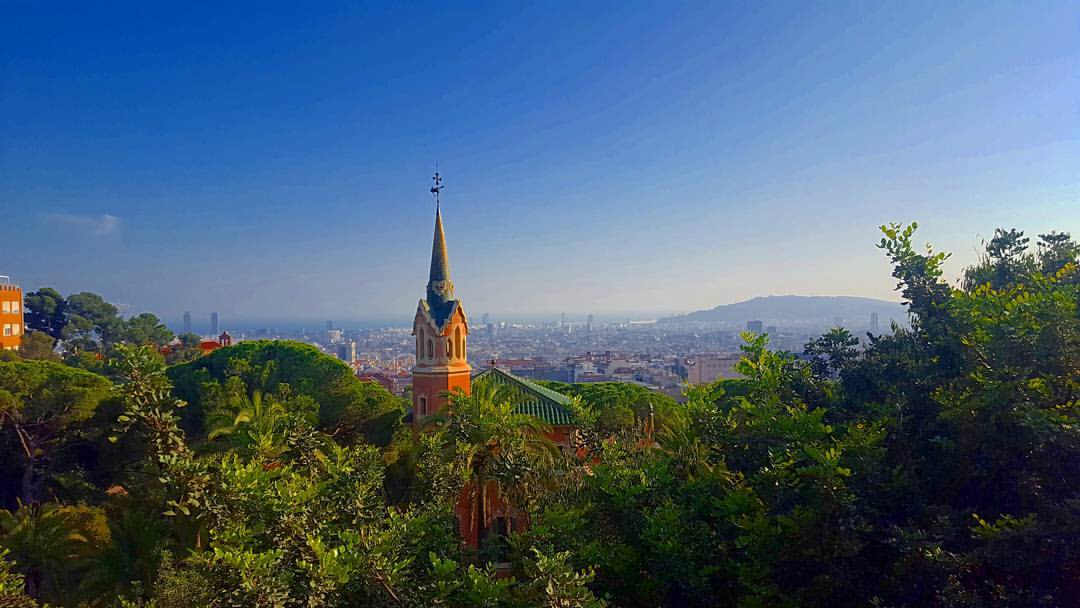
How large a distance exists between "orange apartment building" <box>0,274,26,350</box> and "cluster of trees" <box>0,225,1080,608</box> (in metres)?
45.4

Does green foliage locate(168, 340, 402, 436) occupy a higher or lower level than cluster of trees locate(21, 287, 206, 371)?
lower

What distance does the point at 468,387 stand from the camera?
Result: 2211 centimetres

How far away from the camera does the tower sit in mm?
21172

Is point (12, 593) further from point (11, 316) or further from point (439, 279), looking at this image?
point (11, 316)

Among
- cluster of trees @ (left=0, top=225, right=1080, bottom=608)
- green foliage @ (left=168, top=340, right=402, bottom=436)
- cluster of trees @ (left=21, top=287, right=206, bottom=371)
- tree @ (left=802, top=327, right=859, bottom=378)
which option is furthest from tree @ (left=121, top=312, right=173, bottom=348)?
tree @ (left=802, top=327, right=859, bottom=378)

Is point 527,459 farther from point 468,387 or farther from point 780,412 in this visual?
point 468,387

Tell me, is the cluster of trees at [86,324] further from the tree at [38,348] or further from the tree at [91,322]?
the tree at [38,348]

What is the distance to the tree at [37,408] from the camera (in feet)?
68.0

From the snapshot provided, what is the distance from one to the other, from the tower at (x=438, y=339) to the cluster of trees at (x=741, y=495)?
7873mm

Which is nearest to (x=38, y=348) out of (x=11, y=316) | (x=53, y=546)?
(x=11, y=316)

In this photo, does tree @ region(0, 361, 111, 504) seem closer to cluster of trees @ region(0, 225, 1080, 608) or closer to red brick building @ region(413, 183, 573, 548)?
cluster of trees @ region(0, 225, 1080, 608)

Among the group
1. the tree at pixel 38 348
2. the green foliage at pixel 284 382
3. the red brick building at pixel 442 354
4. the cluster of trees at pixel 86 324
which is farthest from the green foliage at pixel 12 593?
the cluster of trees at pixel 86 324

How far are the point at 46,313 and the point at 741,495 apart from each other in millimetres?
66095

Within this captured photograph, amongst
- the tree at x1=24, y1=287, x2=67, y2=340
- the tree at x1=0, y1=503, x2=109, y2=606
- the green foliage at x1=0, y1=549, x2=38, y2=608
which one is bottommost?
the tree at x1=0, y1=503, x2=109, y2=606
